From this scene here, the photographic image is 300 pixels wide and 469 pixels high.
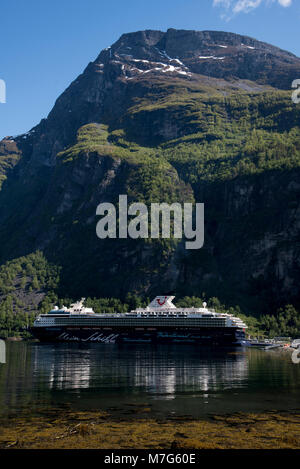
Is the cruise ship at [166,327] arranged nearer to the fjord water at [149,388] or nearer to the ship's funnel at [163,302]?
the ship's funnel at [163,302]

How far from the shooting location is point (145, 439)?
3738 cm

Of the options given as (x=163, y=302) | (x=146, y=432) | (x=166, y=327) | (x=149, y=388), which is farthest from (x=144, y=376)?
(x=163, y=302)

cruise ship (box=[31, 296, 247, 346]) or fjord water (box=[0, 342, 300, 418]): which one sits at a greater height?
cruise ship (box=[31, 296, 247, 346])

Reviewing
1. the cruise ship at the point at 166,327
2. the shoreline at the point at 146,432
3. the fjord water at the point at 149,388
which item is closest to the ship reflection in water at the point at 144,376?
the fjord water at the point at 149,388

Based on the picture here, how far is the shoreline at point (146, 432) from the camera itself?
119 ft

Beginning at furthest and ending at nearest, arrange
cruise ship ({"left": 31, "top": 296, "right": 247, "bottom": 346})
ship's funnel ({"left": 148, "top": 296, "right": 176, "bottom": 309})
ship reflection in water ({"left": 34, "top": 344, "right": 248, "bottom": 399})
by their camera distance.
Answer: ship's funnel ({"left": 148, "top": 296, "right": 176, "bottom": 309}) < cruise ship ({"left": 31, "top": 296, "right": 247, "bottom": 346}) < ship reflection in water ({"left": 34, "top": 344, "right": 248, "bottom": 399})

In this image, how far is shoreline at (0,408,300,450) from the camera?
119 feet

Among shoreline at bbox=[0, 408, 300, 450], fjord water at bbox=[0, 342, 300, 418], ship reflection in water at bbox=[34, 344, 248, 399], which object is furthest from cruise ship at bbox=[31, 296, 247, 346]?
shoreline at bbox=[0, 408, 300, 450]

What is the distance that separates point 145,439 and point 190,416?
9300 millimetres

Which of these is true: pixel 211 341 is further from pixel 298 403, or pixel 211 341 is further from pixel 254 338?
pixel 298 403

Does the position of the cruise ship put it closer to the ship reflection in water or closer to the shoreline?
the ship reflection in water

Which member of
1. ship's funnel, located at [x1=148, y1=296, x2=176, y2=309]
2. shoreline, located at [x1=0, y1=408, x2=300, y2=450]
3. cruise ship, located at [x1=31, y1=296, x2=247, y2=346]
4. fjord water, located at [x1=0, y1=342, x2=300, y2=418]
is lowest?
shoreline, located at [x1=0, y1=408, x2=300, y2=450]

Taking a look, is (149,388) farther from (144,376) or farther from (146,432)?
(146,432)

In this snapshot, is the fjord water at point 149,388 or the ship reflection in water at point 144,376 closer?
the fjord water at point 149,388
